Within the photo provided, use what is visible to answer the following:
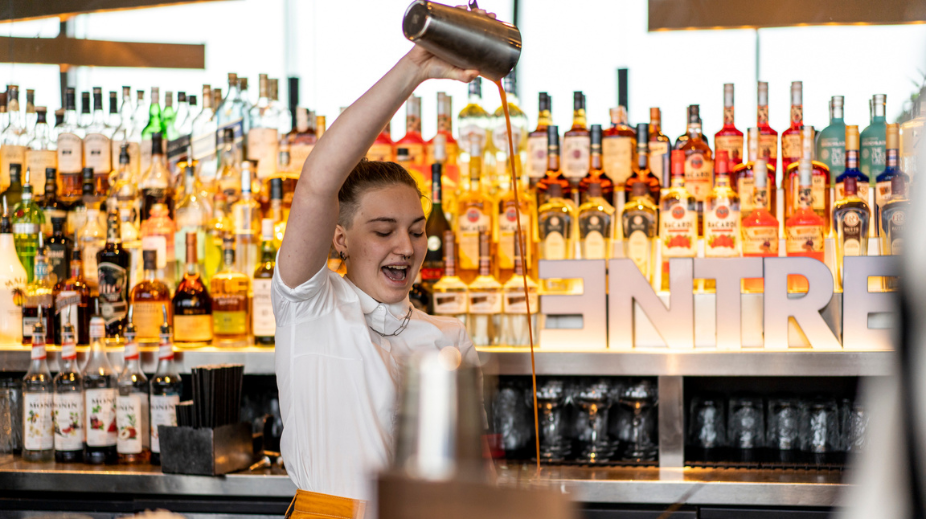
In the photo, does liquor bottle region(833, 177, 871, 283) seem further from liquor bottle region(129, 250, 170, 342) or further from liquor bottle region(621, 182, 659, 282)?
liquor bottle region(129, 250, 170, 342)

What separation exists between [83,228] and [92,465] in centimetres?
65

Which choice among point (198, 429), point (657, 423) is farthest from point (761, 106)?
point (198, 429)

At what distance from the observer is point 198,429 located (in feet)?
6.25

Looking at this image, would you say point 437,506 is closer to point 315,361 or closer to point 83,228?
point 315,361

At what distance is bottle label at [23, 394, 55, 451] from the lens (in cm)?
210

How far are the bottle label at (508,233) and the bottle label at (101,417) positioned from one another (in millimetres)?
1028

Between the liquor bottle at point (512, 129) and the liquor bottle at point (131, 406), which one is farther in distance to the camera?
the liquor bottle at point (512, 129)

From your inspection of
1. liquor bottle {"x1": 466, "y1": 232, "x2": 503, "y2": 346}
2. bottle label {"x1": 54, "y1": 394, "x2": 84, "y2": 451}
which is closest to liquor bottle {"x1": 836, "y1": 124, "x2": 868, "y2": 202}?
liquor bottle {"x1": 466, "y1": 232, "x2": 503, "y2": 346}

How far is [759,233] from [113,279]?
5.42ft

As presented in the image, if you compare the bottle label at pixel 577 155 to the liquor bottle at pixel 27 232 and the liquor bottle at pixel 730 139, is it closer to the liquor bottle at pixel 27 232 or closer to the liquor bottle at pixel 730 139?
the liquor bottle at pixel 730 139

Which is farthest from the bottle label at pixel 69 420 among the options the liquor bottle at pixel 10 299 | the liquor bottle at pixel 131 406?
the liquor bottle at pixel 10 299

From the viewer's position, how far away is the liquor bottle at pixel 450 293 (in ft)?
6.72

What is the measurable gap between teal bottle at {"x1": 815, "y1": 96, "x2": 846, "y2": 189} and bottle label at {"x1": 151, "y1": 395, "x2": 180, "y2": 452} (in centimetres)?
172

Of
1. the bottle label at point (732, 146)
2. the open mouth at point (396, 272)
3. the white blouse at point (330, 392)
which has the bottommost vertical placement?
the white blouse at point (330, 392)
